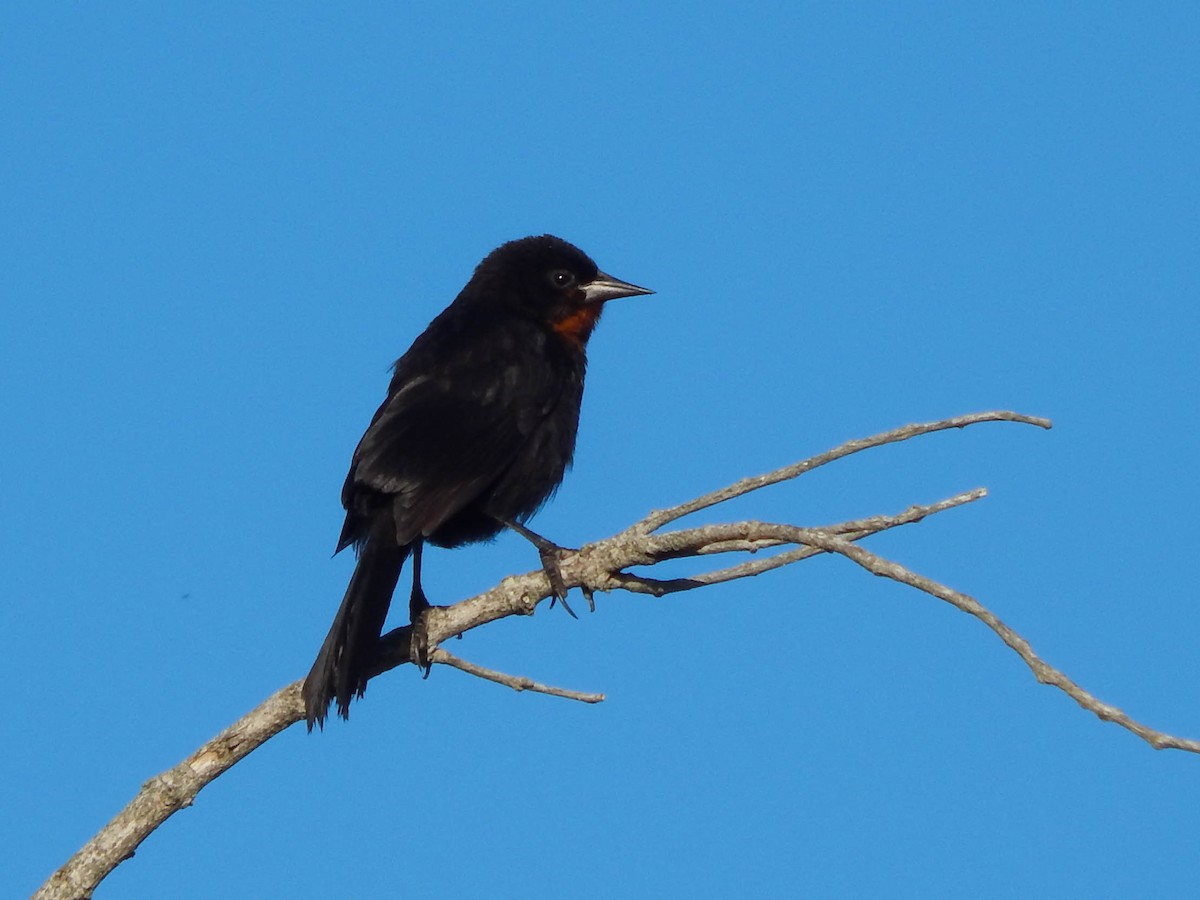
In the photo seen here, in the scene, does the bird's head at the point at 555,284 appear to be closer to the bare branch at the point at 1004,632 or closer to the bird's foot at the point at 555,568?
the bird's foot at the point at 555,568

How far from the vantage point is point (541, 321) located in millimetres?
6754

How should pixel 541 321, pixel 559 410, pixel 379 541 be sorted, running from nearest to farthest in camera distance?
pixel 379 541 < pixel 559 410 < pixel 541 321

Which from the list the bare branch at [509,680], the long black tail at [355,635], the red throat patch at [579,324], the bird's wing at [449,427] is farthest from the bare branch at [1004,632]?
the red throat patch at [579,324]

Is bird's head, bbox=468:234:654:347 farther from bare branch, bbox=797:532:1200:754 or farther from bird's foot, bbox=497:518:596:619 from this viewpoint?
bare branch, bbox=797:532:1200:754

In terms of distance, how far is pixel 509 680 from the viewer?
13.7 ft

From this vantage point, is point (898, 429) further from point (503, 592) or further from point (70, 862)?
point (70, 862)

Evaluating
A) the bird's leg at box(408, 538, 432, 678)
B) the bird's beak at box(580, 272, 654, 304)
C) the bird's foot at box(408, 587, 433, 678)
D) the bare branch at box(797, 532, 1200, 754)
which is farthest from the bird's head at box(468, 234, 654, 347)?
the bare branch at box(797, 532, 1200, 754)

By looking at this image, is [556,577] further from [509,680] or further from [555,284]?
[555,284]

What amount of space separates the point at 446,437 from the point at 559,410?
0.64 meters

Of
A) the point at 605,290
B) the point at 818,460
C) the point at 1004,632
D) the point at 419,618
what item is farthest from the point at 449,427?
the point at 1004,632

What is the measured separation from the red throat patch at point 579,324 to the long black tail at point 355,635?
5.63ft

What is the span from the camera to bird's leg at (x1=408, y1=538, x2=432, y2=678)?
4977mm

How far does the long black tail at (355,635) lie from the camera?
4.52 metres

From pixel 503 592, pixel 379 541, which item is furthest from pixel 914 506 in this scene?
pixel 379 541
